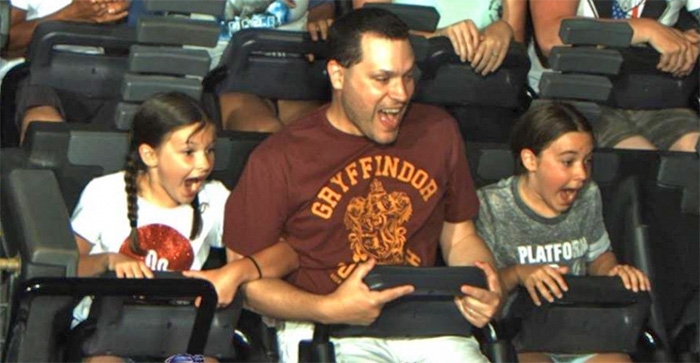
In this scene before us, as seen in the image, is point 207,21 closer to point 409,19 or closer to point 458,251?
point 409,19

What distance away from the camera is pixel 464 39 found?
4402 millimetres

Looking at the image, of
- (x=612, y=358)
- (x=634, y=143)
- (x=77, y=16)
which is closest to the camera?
(x=612, y=358)

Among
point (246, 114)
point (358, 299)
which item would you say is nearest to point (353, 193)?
point (358, 299)

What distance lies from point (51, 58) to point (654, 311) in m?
1.74

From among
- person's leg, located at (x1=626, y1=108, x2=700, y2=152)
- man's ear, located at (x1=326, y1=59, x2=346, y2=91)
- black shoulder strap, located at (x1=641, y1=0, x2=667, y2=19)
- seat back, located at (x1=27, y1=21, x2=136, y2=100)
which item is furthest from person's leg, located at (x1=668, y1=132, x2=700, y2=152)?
A: seat back, located at (x1=27, y1=21, x2=136, y2=100)

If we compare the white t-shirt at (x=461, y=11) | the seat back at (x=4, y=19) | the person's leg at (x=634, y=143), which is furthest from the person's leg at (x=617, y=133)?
the seat back at (x=4, y=19)

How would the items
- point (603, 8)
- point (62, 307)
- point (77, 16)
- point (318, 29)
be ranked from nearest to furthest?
point (62, 307), point (77, 16), point (318, 29), point (603, 8)

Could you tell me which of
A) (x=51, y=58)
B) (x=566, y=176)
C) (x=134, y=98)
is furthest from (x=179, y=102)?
(x=566, y=176)

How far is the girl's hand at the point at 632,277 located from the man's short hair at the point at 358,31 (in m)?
0.81

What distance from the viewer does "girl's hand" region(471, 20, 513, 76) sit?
440cm

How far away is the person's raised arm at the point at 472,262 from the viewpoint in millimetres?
3781

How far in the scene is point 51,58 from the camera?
421cm

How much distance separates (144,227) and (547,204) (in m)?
1.09

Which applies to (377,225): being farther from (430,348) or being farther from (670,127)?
(670,127)
